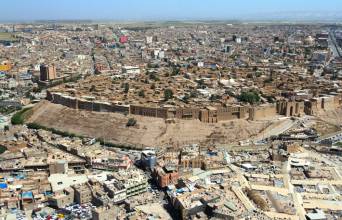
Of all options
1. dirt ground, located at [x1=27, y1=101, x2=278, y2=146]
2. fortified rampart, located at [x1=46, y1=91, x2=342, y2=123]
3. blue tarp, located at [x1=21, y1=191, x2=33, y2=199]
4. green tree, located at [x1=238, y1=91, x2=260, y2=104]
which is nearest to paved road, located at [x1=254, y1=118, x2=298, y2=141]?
dirt ground, located at [x1=27, y1=101, x2=278, y2=146]

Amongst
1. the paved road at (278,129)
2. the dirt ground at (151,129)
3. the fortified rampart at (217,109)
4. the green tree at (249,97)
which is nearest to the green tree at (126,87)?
the fortified rampart at (217,109)

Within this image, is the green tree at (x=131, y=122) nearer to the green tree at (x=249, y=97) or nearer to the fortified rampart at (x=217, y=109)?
the fortified rampart at (x=217, y=109)

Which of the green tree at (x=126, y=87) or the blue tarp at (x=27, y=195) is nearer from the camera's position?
the blue tarp at (x=27, y=195)

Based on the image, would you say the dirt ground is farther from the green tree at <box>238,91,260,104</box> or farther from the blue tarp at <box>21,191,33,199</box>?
the blue tarp at <box>21,191,33,199</box>

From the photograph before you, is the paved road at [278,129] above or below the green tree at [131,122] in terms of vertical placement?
below

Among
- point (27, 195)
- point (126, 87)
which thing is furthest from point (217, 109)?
point (27, 195)

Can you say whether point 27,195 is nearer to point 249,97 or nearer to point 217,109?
point 217,109

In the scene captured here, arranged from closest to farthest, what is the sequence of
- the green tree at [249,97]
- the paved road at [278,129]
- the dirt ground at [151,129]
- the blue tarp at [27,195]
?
the blue tarp at [27,195] < the dirt ground at [151,129] < the paved road at [278,129] < the green tree at [249,97]

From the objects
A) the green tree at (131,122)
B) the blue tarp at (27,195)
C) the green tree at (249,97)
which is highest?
the green tree at (249,97)
